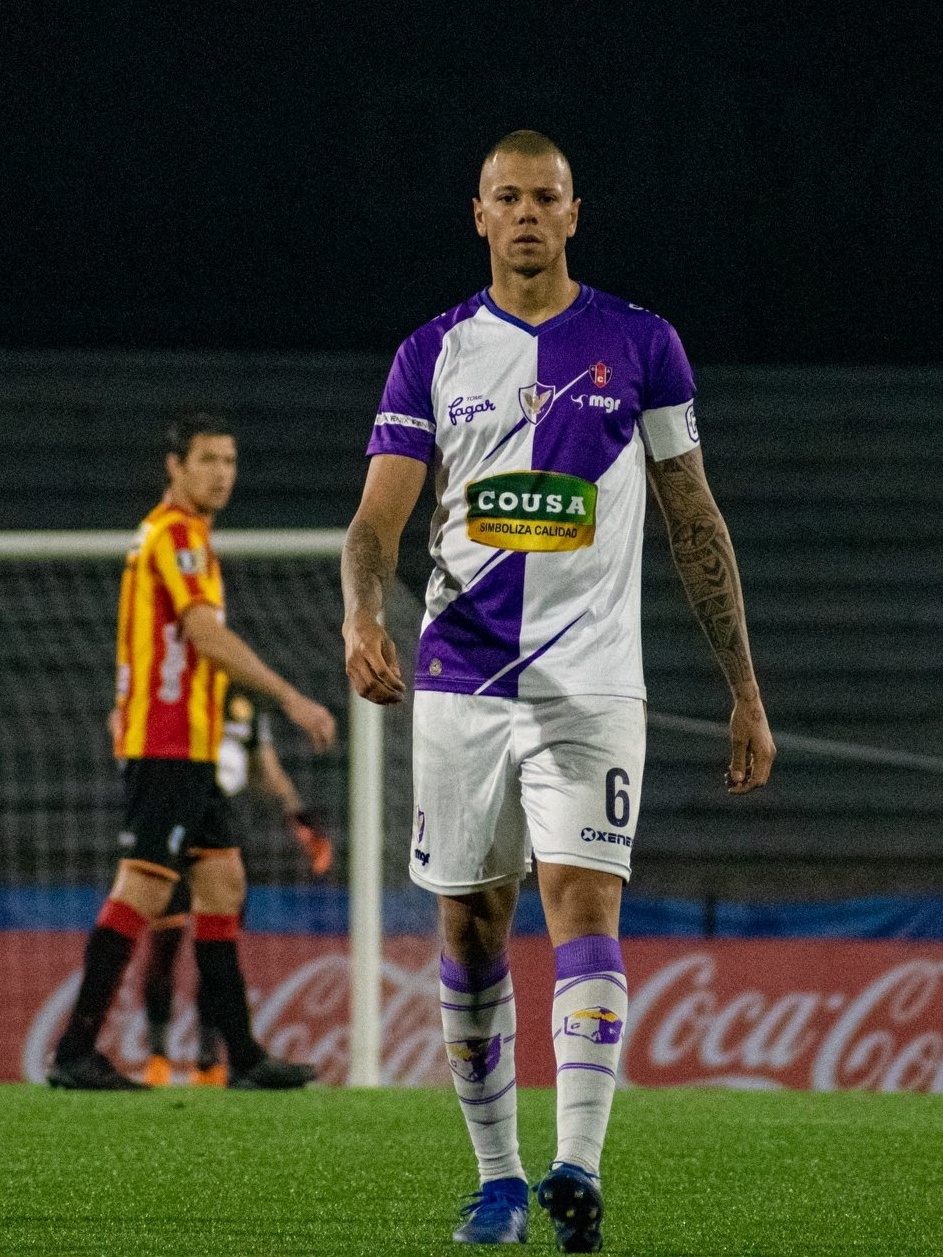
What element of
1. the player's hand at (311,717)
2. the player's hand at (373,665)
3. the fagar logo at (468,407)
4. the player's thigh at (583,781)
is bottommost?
the player's hand at (311,717)

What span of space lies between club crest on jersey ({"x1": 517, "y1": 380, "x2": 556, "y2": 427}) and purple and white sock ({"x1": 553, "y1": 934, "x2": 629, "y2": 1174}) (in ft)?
2.59

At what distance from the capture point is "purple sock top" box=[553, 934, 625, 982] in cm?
300

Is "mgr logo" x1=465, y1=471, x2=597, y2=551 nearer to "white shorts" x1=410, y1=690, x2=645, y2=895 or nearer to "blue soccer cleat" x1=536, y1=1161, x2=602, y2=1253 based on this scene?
"white shorts" x1=410, y1=690, x2=645, y2=895

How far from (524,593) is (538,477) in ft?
0.58

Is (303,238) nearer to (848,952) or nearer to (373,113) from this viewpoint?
(373,113)

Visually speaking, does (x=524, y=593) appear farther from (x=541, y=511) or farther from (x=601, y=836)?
(x=601, y=836)

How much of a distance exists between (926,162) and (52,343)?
622 cm

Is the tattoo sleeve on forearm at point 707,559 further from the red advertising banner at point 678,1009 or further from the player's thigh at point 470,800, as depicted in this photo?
the red advertising banner at point 678,1009

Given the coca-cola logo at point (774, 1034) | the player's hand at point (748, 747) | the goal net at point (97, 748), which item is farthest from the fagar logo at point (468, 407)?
the goal net at point (97, 748)

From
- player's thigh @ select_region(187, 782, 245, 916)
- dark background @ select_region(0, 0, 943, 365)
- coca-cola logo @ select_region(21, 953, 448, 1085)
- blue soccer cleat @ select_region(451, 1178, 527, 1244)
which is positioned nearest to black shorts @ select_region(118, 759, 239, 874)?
player's thigh @ select_region(187, 782, 245, 916)

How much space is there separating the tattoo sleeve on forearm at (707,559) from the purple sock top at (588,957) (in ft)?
1.63

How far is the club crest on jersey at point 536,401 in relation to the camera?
3.21 metres

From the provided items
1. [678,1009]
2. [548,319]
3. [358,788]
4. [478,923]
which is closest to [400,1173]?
[478,923]

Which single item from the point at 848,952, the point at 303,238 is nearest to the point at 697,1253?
the point at 848,952
